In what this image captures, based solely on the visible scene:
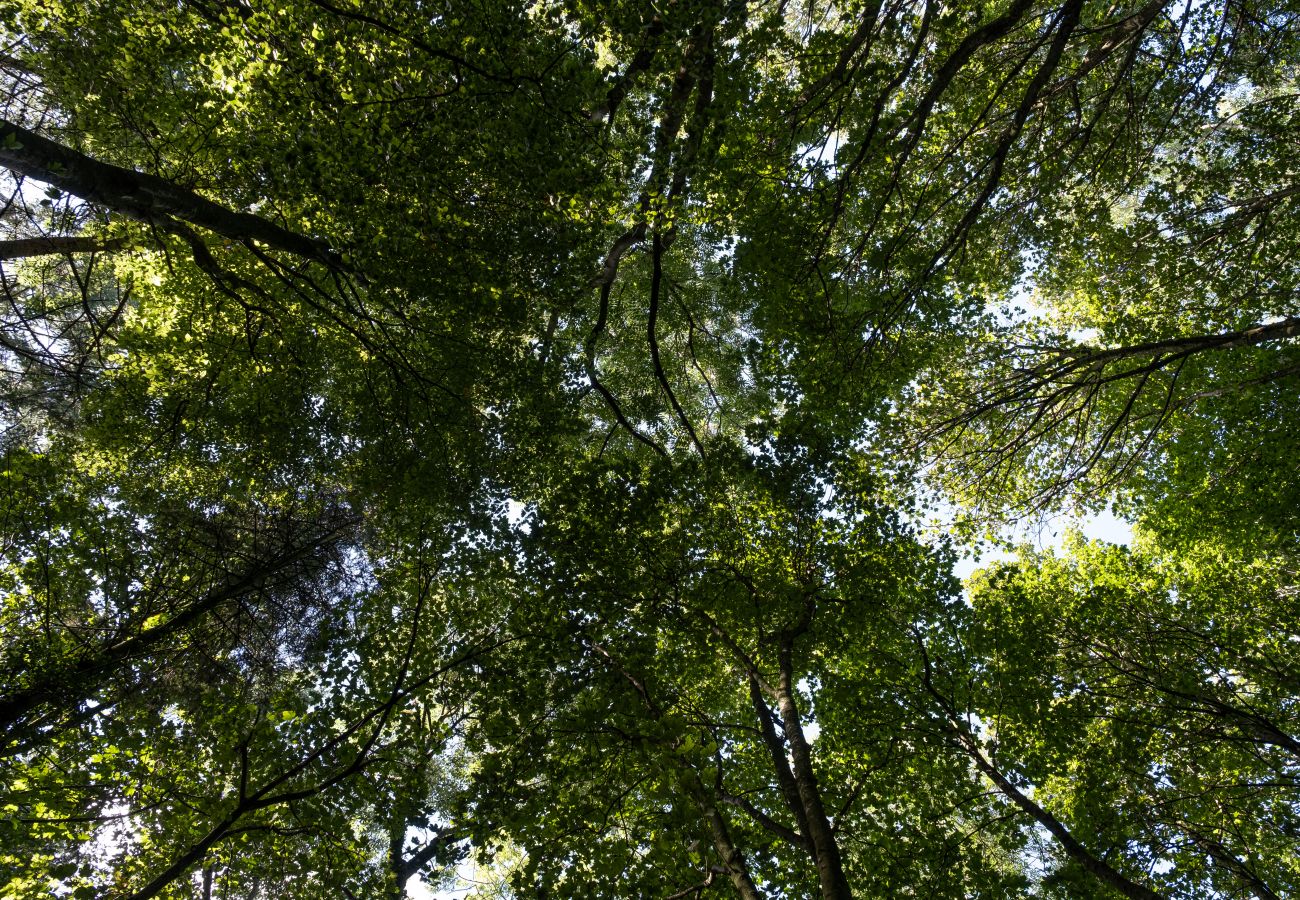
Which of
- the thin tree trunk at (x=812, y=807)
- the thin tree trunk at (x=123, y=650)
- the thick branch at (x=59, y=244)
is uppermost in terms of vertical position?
the thick branch at (x=59, y=244)

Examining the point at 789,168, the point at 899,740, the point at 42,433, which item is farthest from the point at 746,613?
the point at 42,433

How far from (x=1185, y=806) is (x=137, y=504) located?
19.2 meters

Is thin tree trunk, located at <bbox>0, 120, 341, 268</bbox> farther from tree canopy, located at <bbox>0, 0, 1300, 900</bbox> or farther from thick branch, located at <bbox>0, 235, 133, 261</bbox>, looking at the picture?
thick branch, located at <bbox>0, 235, 133, 261</bbox>

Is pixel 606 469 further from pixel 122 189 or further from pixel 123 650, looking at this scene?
pixel 123 650

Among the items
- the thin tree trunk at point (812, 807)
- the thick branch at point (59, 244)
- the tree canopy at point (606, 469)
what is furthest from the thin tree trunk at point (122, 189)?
the thin tree trunk at point (812, 807)

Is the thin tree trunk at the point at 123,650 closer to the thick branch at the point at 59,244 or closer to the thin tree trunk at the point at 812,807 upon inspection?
the thick branch at the point at 59,244

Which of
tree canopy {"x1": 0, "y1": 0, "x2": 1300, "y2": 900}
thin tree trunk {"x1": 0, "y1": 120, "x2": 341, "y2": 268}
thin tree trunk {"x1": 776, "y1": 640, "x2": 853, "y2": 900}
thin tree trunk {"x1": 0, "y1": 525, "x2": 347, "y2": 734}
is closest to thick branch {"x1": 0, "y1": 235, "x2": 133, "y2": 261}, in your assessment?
tree canopy {"x1": 0, "y1": 0, "x2": 1300, "y2": 900}

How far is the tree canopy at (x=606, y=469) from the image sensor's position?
7.07 metres

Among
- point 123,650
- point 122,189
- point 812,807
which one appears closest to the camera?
point 122,189

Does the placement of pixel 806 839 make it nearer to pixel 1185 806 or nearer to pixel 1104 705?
pixel 1104 705

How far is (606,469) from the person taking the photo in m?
10.1

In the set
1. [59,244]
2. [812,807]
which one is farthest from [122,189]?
[812,807]

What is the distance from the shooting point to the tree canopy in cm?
707

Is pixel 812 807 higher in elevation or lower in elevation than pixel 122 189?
lower
